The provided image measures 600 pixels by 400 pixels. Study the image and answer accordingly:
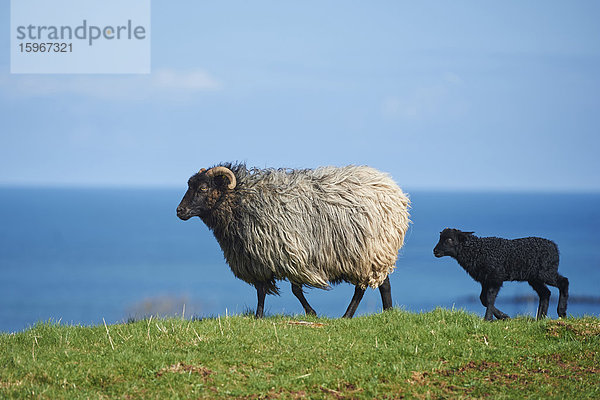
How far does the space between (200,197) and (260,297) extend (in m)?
2.06

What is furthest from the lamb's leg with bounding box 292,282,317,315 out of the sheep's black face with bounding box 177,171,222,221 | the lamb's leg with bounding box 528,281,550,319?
the lamb's leg with bounding box 528,281,550,319

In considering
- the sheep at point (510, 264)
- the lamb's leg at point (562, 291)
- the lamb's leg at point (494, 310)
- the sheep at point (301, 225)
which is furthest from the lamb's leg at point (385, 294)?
the lamb's leg at point (562, 291)

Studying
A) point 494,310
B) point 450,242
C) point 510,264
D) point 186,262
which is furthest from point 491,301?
point 186,262

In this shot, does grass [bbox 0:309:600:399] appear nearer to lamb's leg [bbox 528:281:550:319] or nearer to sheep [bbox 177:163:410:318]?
lamb's leg [bbox 528:281:550:319]

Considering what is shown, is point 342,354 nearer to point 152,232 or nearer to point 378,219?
point 378,219

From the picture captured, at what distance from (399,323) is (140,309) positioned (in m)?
4.47

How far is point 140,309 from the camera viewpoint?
41.5ft

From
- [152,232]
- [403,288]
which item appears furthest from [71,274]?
[403,288]

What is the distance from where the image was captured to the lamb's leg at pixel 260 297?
1255cm

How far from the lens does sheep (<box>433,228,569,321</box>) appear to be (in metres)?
12.4

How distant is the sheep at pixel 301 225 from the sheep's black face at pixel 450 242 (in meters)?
0.77

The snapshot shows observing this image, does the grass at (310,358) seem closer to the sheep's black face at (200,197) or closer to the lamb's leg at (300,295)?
the lamb's leg at (300,295)

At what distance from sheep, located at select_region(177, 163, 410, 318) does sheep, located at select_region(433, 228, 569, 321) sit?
144cm

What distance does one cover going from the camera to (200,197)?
13.0 meters
